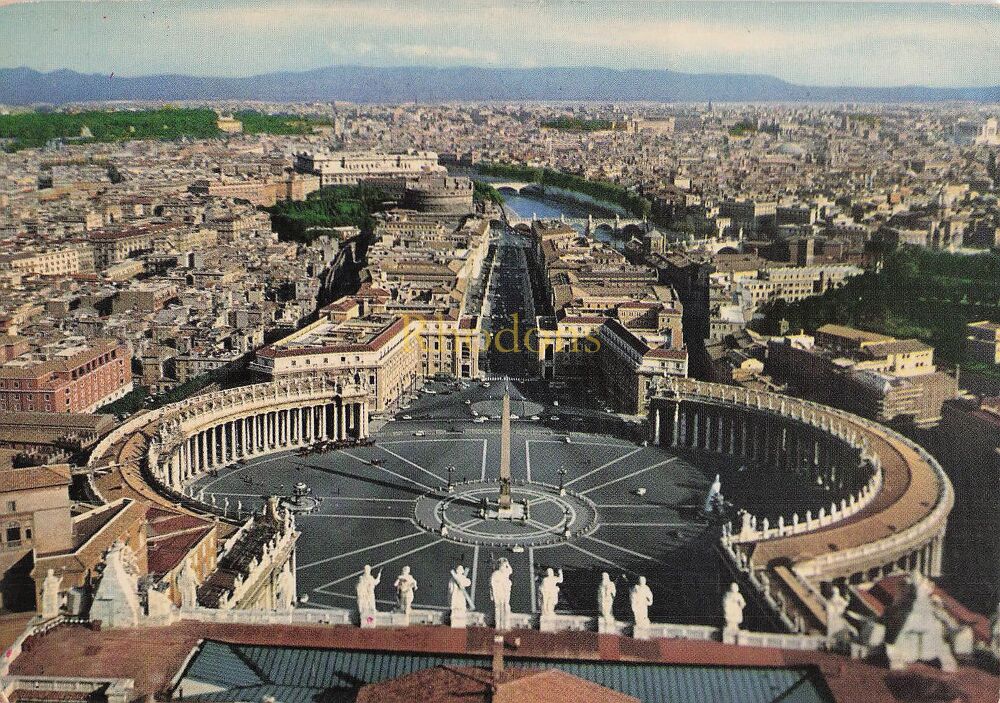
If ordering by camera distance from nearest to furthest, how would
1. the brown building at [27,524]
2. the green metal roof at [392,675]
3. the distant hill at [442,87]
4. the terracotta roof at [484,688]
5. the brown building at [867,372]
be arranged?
1. the terracotta roof at [484,688]
2. the green metal roof at [392,675]
3. the brown building at [27,524]
4. the distant hill at [442,87]
5. the brown building at [867,372]

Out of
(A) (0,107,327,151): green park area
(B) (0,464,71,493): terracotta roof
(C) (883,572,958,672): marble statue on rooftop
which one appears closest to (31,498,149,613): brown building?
(B) (0,464,71,493): terracotta roof

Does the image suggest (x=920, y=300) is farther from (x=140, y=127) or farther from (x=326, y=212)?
(x=140, y=127)

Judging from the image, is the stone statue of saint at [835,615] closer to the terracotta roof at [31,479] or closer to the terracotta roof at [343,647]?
the terracotta roof at [343,647]

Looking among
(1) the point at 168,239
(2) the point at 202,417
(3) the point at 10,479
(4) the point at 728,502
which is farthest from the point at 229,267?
(3) the point at 10,479

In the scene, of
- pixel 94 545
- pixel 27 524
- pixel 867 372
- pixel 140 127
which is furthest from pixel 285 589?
pixel 140 127

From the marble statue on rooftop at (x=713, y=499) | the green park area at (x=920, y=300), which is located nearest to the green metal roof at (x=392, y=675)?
the green park area at (x=920, y=300)

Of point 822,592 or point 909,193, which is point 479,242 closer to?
point 909,193
